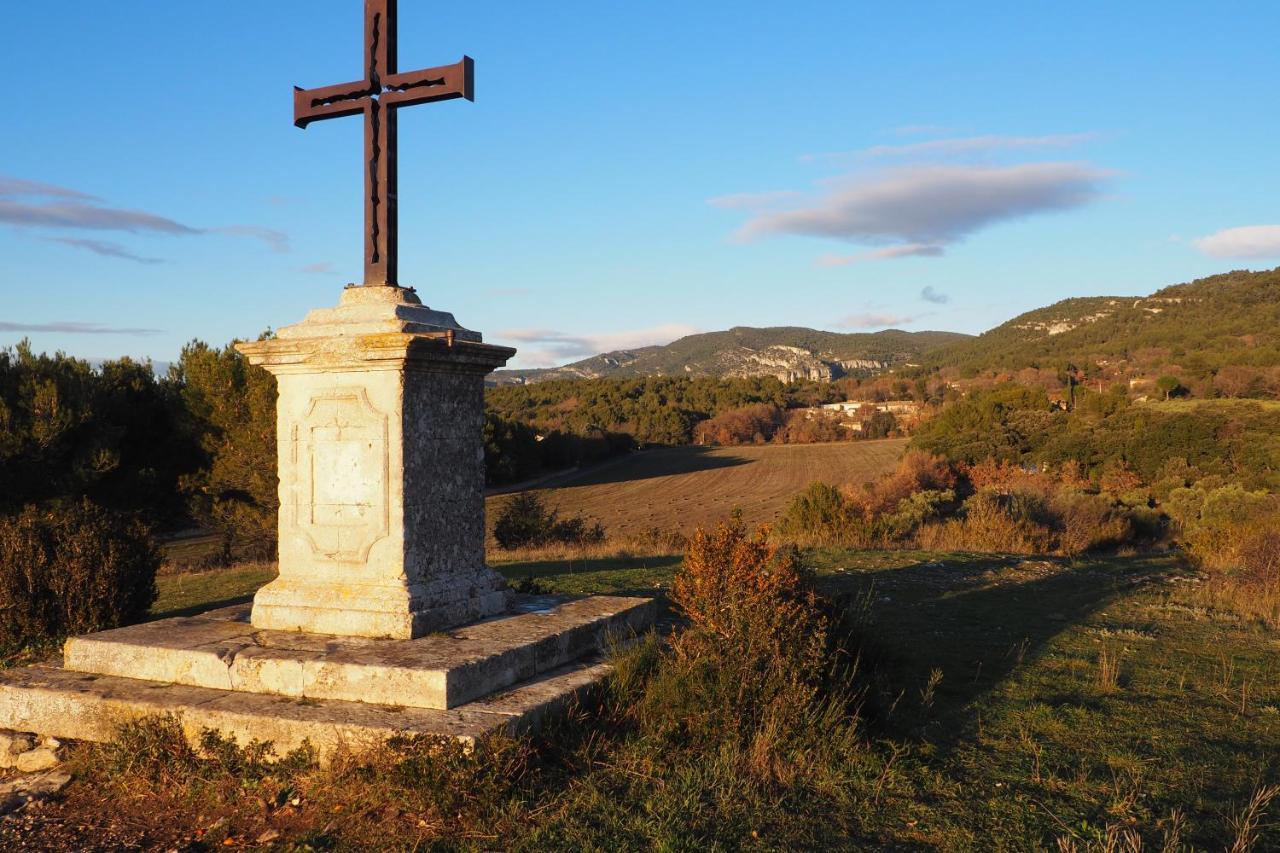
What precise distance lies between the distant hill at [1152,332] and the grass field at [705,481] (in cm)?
1595

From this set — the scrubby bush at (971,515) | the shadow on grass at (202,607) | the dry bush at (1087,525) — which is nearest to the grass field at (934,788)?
the shadow on grass at (202,607)

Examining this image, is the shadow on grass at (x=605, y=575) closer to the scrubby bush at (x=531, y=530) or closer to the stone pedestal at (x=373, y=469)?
the stone pedestal at (x=373, y=469)

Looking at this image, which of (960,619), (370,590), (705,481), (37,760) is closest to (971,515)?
(960,619)

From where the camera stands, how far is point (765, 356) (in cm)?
9381

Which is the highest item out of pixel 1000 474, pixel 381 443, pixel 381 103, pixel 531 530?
pixel 381 103

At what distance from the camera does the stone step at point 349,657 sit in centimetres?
448

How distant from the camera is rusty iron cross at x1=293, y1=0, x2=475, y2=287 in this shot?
19.2 ft

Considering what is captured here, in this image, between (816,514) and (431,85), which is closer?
(431,85)

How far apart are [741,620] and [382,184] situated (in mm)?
3685

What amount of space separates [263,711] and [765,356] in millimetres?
91099

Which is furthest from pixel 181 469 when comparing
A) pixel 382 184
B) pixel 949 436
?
pixel 949 436

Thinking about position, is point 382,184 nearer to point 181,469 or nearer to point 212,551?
point 181,469

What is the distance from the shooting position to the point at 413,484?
5.38 m

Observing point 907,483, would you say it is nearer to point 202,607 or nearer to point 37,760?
point 202,607
